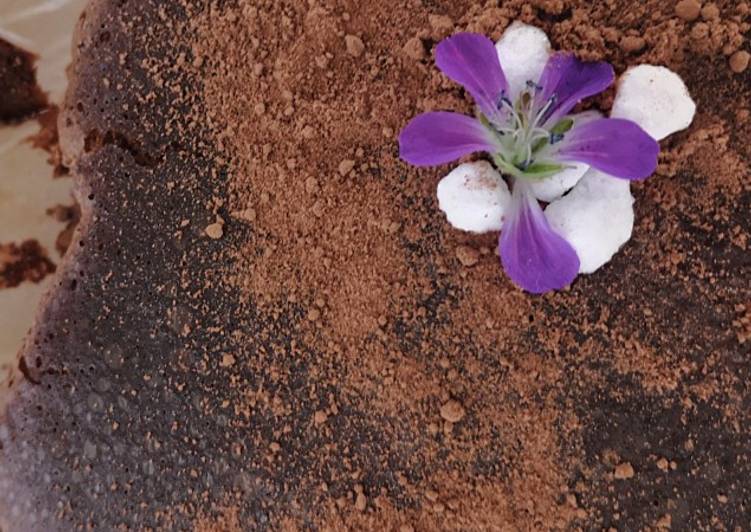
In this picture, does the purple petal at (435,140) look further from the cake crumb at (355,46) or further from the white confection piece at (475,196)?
the cake crumb at (355,46)

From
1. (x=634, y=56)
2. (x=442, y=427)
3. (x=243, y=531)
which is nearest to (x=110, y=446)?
(x=243, y=531)

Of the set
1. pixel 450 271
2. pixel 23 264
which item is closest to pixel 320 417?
pixel 450 271

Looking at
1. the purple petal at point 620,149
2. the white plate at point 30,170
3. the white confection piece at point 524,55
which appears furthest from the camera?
the white plate at point 30,170

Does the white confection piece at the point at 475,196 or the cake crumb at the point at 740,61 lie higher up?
the cake crumb at the point at 740,61

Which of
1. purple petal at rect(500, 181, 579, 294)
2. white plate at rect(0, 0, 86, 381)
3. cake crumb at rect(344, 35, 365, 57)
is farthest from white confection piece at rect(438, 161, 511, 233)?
white plate at rect(0, 0, 86, 381)

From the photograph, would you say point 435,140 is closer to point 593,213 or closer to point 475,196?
point 475,196

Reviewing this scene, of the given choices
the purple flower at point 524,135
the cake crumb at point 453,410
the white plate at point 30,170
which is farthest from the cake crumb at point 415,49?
the white plate at point 30,170
